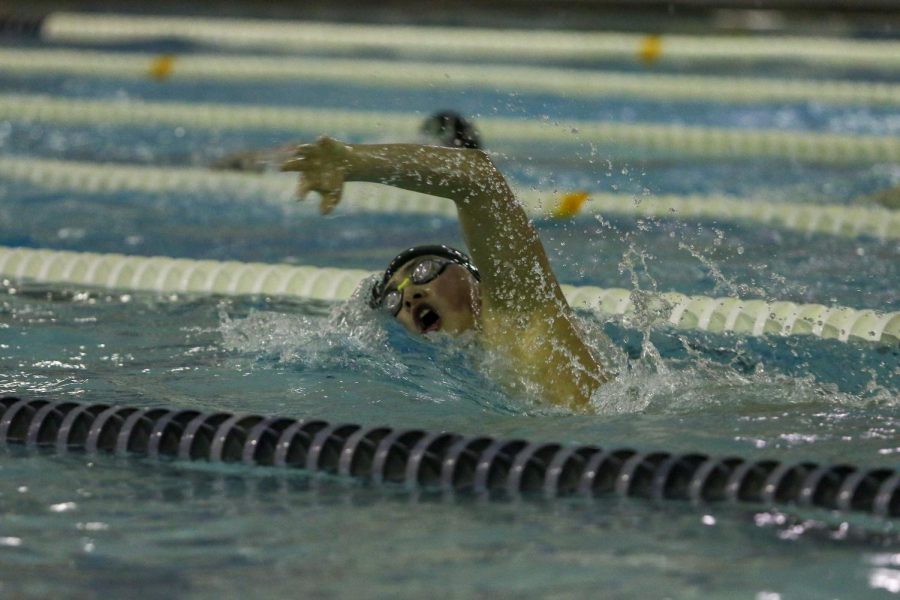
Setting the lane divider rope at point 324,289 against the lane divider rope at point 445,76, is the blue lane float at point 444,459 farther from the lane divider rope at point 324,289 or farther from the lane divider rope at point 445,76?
the lane divider rope at point 445,76

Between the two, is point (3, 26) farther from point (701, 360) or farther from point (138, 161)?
point (701, 360)

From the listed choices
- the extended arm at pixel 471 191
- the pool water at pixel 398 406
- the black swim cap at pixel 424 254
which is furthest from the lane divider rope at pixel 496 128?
the extended arm at pixel 471 191

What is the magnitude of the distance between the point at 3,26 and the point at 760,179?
595 centimetres

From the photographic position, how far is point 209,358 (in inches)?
136

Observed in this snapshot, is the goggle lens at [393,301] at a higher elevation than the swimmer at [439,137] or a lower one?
lower

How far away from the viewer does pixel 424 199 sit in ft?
18.5

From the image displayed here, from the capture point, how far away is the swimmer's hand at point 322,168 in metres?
2.46

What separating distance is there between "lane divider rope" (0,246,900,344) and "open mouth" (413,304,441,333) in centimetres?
75

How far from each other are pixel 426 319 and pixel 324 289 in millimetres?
1168

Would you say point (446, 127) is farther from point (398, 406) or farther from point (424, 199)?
point (398, 406)

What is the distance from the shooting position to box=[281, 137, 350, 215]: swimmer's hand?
2457mm

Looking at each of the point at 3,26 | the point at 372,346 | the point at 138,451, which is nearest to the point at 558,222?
the point at 372,346

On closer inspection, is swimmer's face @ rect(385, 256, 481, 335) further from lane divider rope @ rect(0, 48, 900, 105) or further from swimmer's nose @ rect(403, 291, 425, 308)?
lane divider rope @ rect(0, 48, 900, 105)

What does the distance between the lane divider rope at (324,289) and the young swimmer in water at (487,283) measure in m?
0.64
